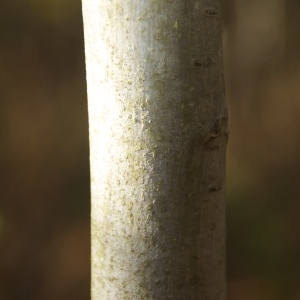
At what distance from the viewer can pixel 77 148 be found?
1368 millimetres

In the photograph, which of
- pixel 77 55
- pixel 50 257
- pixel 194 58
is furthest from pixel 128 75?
pixel 50 257

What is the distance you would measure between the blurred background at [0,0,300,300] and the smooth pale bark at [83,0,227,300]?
840 millimetres

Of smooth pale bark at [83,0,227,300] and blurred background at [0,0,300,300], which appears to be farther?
blurred background at [0,0,300,300]

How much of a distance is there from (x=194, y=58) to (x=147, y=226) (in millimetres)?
157

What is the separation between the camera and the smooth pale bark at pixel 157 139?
491 millimetres

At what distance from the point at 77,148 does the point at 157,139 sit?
0.89 meters

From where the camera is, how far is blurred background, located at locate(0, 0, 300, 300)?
134 cm

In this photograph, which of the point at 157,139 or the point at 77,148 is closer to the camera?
the point at 157,139

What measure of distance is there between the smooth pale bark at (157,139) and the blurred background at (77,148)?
840mm

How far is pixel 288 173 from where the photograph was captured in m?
1.39

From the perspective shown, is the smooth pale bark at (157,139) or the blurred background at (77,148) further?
the blurred background at (77,148)

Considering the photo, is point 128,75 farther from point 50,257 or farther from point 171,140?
point 50,257

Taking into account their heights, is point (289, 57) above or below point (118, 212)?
above

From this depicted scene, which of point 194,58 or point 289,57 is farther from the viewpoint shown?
point 289,57
